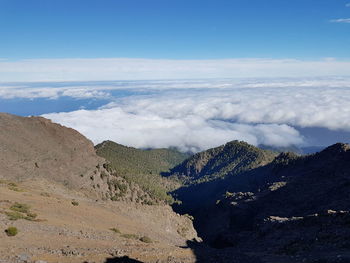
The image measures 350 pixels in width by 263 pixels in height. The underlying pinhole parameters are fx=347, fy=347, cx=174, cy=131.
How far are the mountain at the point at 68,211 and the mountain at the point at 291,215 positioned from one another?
9423mm

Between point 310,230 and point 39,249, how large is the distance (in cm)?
2885

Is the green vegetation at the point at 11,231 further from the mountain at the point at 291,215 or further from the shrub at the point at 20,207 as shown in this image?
the mountain at the point at 291,215

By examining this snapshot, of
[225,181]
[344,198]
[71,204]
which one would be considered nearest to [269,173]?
[225,181]

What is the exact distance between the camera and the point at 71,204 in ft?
155

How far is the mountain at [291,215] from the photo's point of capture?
31906 mm

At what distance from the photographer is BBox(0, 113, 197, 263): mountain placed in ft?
90.0

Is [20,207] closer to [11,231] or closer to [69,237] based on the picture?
[69,237]

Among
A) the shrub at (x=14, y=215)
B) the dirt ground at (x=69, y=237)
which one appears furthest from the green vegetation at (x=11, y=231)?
the shrub at (x=14, y=215)

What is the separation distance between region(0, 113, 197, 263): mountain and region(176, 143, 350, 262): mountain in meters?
9.42

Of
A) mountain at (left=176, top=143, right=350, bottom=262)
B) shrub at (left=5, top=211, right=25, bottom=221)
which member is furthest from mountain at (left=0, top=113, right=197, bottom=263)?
mountain at (left=176, top=143, right=350, bottom=262)

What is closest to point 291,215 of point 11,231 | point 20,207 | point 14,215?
point 20,207

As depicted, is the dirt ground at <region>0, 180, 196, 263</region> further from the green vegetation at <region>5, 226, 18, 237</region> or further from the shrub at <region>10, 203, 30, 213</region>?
the shrub at <region>10, 203, 30, 213</region>

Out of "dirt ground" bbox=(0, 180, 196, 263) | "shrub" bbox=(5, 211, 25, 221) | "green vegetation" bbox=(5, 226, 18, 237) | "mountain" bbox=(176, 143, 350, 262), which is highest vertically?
"green vegetation" bbox=(5, 226, 18, 237)

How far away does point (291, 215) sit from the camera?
69.1m
